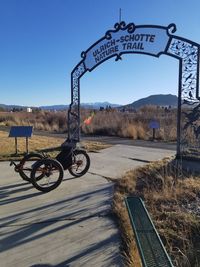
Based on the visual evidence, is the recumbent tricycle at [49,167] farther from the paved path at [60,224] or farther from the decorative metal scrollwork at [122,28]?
the decorative metal scrollwork at [122,28]

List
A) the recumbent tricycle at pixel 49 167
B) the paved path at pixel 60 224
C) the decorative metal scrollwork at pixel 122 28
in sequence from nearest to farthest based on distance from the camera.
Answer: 1. the paved path at pixel 60 224
2. the recumbent tricycle at pixel 49 167
3. the decorative metal scrollwork at pixel 122 28

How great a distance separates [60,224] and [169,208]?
165 cm

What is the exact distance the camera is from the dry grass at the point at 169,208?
14.9 feet

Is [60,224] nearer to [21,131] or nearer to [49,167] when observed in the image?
[49,167]

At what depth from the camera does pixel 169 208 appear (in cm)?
619

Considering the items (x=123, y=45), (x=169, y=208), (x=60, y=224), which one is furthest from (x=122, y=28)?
(x=60, y=224)

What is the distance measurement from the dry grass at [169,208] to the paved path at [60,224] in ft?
0.64

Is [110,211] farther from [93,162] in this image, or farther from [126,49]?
[126,49]

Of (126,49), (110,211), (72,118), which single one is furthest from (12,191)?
(72,118)

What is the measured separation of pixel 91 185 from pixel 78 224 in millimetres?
2644

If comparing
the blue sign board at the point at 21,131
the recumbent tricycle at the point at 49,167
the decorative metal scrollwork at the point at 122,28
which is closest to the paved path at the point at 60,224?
the recumbent tricycle at the point at 49,167

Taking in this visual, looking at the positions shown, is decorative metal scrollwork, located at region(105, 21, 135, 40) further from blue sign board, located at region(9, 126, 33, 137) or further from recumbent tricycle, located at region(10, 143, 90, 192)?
recumbent tricycle, located at region(10, 143, 90, 192)

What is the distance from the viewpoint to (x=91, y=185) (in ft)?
27.3

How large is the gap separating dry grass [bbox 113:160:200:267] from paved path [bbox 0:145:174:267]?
0.64 feet
